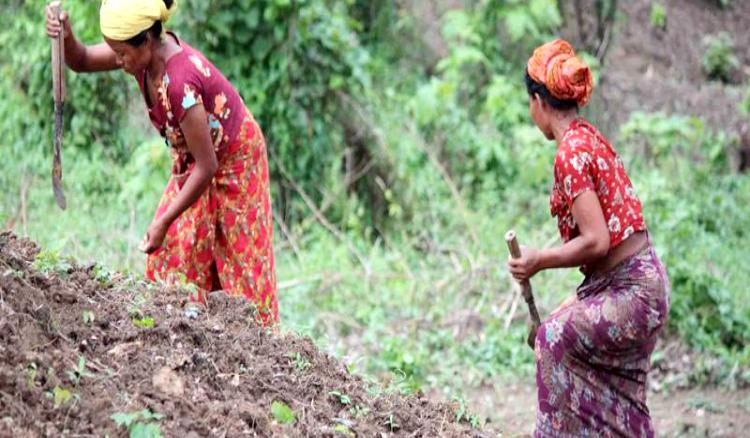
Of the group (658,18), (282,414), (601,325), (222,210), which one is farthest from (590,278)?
(658,18)

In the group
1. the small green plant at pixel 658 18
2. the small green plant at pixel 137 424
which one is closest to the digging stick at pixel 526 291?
the small green plant at pixel 137 424

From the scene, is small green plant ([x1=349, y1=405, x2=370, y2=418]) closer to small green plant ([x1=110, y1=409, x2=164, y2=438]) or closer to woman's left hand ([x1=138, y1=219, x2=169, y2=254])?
small green plant ([x1=110, y1=409, x2=164, y2=438])

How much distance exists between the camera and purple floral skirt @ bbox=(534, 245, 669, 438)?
3848 mm

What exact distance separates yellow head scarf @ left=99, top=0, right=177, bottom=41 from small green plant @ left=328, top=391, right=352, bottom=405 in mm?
1564

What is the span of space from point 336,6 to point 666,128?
3.31 metres

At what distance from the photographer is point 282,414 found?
3.19 meters

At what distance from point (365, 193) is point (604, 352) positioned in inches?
190

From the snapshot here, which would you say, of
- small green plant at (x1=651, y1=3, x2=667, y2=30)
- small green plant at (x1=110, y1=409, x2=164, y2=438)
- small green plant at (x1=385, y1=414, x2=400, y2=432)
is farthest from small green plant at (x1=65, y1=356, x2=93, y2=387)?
small green plant at (x1=651, y1=3, x2=667, y2=30)

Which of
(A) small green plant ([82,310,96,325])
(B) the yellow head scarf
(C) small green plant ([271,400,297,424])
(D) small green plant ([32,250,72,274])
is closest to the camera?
(C) small green plant ([271,400,297,424])

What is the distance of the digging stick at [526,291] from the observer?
383cm

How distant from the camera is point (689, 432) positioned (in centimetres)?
572

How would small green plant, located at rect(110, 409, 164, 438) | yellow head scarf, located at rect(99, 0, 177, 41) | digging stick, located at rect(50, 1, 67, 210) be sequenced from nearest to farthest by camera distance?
small green plant, located at rect(110, 409, 164, 438)
yellow head scarf, located at rect(99, 0, 177, 41)
digging stick, located at rect(50, 1, 67, 210)

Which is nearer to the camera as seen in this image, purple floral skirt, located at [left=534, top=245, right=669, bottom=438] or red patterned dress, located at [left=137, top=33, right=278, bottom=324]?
purple floral skirt, located at [left=534, top=245, right=669, bottom=438]

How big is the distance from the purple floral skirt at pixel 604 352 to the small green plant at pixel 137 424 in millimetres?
1623
